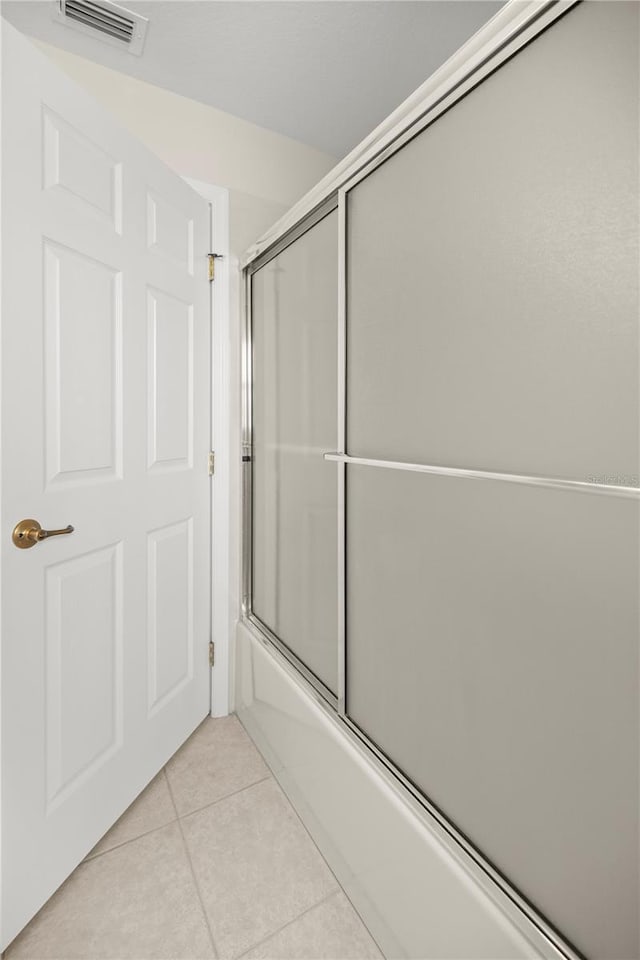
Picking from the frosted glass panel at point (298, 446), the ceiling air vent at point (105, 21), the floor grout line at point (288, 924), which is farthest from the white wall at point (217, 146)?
the floor grout line at point (288, 924)

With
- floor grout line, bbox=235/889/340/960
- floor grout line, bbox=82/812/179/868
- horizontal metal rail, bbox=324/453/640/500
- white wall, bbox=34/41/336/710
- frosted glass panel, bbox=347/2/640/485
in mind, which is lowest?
floor grout line, bbox=235/889/340/960

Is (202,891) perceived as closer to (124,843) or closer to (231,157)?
(124,843)

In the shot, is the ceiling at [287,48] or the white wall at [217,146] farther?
the white wall at [217,146]

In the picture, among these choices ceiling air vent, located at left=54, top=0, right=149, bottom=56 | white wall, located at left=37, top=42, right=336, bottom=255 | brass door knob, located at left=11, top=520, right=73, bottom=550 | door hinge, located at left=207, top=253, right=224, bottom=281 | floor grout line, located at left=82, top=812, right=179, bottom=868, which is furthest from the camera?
door hinge, located at left=207, top=253, right=224, bottom=281

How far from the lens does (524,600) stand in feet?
2.79

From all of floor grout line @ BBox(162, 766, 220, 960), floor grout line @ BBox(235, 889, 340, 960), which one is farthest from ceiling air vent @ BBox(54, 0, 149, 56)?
A: floor grout line @ BBox(235, 889, 340, 960)

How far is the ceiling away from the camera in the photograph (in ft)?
5.08

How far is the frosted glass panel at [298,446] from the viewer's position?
4.84ft

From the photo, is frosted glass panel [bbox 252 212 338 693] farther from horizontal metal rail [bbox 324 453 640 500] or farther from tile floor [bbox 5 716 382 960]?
tile floor [bbox 5 716 382 960]

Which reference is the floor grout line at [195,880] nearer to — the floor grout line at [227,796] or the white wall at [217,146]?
the floor grout line at [227,796]

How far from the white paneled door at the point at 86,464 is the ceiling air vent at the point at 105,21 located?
0.41 m

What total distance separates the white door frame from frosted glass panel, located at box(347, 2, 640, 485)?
0.97 metres

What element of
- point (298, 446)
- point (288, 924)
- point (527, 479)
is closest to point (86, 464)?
point (298, 446)

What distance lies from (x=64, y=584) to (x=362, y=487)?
0.82m
